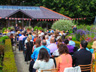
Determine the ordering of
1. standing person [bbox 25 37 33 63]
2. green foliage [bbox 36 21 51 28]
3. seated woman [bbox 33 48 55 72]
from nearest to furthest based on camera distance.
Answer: seated woman [bbox 33 48 55 72]
standing person [bbox 25 37 33 63]
green foliage [bbox 36 21 51 28]

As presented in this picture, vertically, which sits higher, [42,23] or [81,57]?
[81,57]

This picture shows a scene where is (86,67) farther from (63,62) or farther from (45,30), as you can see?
(45,30)

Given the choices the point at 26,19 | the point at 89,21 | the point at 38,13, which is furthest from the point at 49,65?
the point at 89,21

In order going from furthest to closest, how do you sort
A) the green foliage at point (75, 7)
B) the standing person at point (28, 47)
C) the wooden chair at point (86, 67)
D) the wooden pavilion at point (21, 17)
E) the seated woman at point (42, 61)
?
the green foliage at point (75, 7), the wooden pavilion at point (21, 17), the standing person at point (28, 47), the wooden chair at point (86, 67), the seated woman at point (42, 61)

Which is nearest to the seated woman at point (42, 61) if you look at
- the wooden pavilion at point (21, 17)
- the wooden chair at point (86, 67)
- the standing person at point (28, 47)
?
the wooden chair at point (86, 67)

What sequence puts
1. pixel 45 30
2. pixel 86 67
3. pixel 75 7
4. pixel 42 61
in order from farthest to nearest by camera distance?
pixel 75 7
pixel 45 30
pixel 86 67
pixel 42 61

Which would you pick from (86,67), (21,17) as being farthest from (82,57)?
(21,17)

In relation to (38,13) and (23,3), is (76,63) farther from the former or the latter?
(23,3)

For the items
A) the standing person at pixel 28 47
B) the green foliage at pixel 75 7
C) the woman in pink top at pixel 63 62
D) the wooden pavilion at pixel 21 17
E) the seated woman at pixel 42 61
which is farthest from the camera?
the green foliage at pixel 75 7

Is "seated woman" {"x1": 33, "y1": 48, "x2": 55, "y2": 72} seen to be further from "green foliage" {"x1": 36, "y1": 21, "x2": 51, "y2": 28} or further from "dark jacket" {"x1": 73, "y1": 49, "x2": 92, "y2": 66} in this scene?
"green foliage" {"x1": 36, "y1": 21, "x2": 51, "y2": 28}

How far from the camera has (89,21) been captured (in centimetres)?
4225

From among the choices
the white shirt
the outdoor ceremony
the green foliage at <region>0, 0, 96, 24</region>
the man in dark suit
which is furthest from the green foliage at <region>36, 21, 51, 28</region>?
the white shirt

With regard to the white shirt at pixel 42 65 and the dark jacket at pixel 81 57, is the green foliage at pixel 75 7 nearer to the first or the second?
the dark jacket at pixel 81 57

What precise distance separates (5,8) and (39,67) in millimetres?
31990
